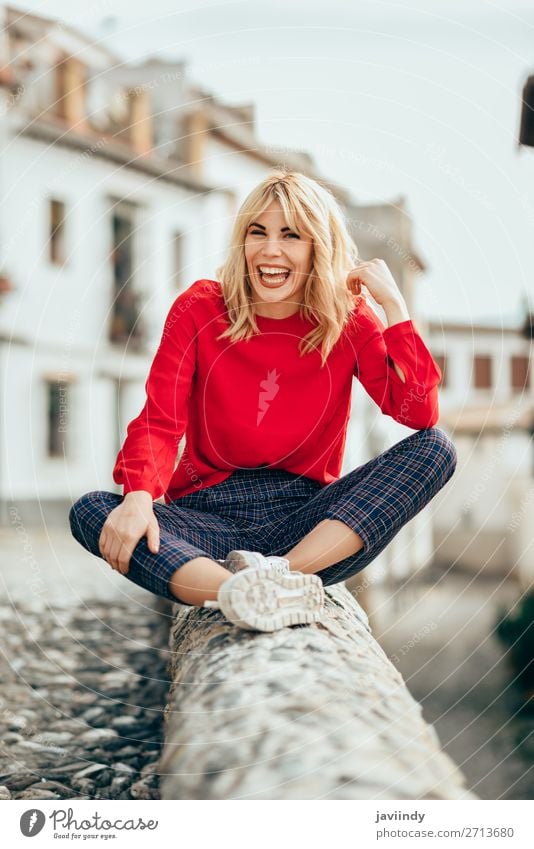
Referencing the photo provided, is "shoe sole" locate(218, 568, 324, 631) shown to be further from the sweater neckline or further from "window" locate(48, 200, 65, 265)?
"window" locate(48, 200, 65, 265)

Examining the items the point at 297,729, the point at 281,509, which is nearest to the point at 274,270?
the point at 281,509

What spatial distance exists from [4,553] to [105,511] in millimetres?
5533

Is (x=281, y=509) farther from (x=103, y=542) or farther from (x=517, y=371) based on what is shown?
(x=517, y=371)

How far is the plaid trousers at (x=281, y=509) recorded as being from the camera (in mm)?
1721

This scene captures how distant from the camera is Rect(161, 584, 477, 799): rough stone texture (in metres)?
1.34

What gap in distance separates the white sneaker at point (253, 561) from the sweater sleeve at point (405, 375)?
379mm

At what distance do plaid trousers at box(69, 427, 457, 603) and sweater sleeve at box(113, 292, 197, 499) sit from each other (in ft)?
0.23

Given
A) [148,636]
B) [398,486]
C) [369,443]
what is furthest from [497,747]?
[398,486]

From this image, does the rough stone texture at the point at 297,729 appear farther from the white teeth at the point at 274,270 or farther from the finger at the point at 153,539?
the white teeth at the point at 274,270

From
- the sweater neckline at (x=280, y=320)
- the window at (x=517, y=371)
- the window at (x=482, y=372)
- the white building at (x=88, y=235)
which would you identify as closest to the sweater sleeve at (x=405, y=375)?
the sweater neckline at (x=280, y=320)

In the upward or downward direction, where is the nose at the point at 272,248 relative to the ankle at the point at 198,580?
upward

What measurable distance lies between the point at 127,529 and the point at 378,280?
675mm

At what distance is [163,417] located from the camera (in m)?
1.85
